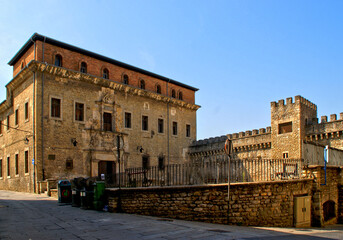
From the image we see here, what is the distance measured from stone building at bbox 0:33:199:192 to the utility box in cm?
941

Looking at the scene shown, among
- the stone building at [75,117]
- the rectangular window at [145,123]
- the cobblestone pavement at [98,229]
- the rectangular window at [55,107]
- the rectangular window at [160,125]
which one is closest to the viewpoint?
the cobblestone pavement at [98,229]

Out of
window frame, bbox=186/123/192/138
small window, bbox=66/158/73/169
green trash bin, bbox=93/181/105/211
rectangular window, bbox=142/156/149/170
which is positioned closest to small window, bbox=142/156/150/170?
rectangular window, bbox=142/156/149/170

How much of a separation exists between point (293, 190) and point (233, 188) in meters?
3.30

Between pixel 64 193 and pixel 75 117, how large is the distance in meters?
8.28

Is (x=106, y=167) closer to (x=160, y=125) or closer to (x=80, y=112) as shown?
(x=80, y=112)

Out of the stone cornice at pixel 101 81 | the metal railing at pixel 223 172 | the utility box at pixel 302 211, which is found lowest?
the utility box at pixel 302 211

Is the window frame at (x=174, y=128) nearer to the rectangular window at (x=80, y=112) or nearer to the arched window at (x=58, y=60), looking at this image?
the rectangular window at (x=80, y=112)

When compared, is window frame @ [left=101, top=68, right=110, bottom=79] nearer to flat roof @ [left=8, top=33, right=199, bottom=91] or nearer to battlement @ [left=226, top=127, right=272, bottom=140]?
flat roof @ [left=8, top=33, right=199, bottom=91]

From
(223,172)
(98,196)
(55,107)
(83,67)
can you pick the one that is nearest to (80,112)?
(55,107)

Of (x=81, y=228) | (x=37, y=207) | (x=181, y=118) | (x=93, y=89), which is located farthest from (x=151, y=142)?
(x=81, y=228)

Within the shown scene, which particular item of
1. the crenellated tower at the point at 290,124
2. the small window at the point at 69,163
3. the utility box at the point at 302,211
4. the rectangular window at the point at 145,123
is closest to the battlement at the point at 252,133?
the crenellated tower at the point at 290,124

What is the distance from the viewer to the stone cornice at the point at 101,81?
1992 cm

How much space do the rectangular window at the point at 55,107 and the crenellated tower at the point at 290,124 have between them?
17.2 metres

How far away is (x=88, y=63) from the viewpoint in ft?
75.8
